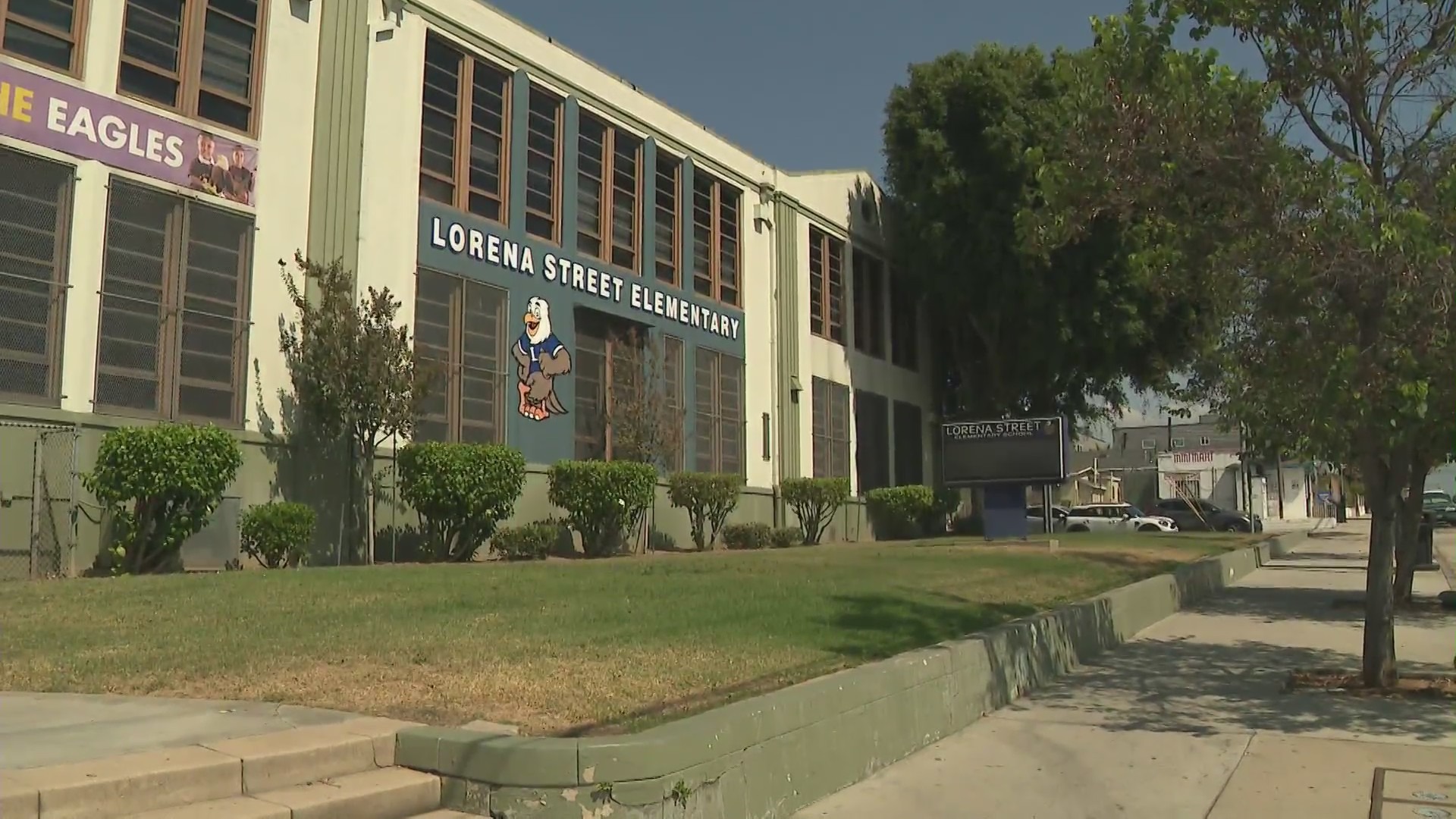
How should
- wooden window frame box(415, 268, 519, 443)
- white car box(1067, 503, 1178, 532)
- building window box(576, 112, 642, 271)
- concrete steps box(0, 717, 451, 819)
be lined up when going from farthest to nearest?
white car box(1067, 503, 1178, 532)
building window box(576, 112, 642, 271)
wooden window frame box(415, 268, 519, 443)
concrete steps box(0, 717, 451, 819)

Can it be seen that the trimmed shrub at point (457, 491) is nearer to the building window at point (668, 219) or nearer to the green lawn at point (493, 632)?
the green lawn at point (493, 632)

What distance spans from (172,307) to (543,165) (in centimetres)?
837

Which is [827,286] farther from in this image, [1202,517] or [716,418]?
[1202,517]

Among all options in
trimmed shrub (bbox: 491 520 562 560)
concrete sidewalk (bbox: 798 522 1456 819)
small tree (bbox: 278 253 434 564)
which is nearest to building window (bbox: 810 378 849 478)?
trimmed shrub (bbox: 491 520 562 560)

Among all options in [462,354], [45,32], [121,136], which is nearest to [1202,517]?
[462,354]

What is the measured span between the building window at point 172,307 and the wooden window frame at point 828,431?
16541 mm

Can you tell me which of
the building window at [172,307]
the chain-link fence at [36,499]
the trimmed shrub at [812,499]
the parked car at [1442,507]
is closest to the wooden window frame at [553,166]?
the building window at [172,307]

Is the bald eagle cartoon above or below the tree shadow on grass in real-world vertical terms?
above

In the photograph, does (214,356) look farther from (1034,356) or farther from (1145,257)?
(1034,356)

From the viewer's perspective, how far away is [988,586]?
46.4 feet

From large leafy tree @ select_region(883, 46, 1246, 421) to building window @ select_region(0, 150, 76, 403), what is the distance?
22151mm

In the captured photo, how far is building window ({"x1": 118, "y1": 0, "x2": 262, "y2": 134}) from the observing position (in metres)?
15.1

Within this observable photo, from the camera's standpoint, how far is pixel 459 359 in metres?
19.3

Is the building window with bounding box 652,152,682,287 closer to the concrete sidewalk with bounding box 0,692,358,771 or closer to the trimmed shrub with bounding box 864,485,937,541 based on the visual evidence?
the trimmed shrub with bounding box 864,485,937,541
